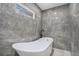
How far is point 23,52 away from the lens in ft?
3.14

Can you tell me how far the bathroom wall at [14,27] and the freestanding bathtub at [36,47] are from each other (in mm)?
72

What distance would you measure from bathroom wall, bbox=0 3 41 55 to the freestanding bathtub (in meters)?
0.07

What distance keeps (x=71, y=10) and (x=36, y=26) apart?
667mm

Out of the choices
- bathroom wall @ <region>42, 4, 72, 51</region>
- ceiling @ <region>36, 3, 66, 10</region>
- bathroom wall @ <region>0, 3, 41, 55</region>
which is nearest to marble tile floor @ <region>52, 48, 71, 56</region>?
bathroom wall @ <region>42, 4, 72, 51</region>

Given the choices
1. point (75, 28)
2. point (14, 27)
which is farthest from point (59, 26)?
point (14, 27)

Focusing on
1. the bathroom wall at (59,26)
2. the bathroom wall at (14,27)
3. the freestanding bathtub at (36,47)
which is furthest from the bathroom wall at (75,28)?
the bathroom wall at (14,27)

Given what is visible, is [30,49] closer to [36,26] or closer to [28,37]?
[28,37]

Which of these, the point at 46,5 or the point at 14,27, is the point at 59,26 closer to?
the point at 46,5

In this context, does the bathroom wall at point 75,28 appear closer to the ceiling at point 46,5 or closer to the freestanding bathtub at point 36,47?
the ceiling at point 46,5

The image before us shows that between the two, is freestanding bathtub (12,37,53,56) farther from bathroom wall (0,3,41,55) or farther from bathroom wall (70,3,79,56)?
bathroom wall (70,3,79,56)

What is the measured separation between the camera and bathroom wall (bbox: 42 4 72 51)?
3.44 feet

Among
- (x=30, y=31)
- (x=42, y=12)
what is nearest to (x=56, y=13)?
(x=42, y=12)

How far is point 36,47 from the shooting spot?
1.02 m

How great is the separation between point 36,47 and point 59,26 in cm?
51
